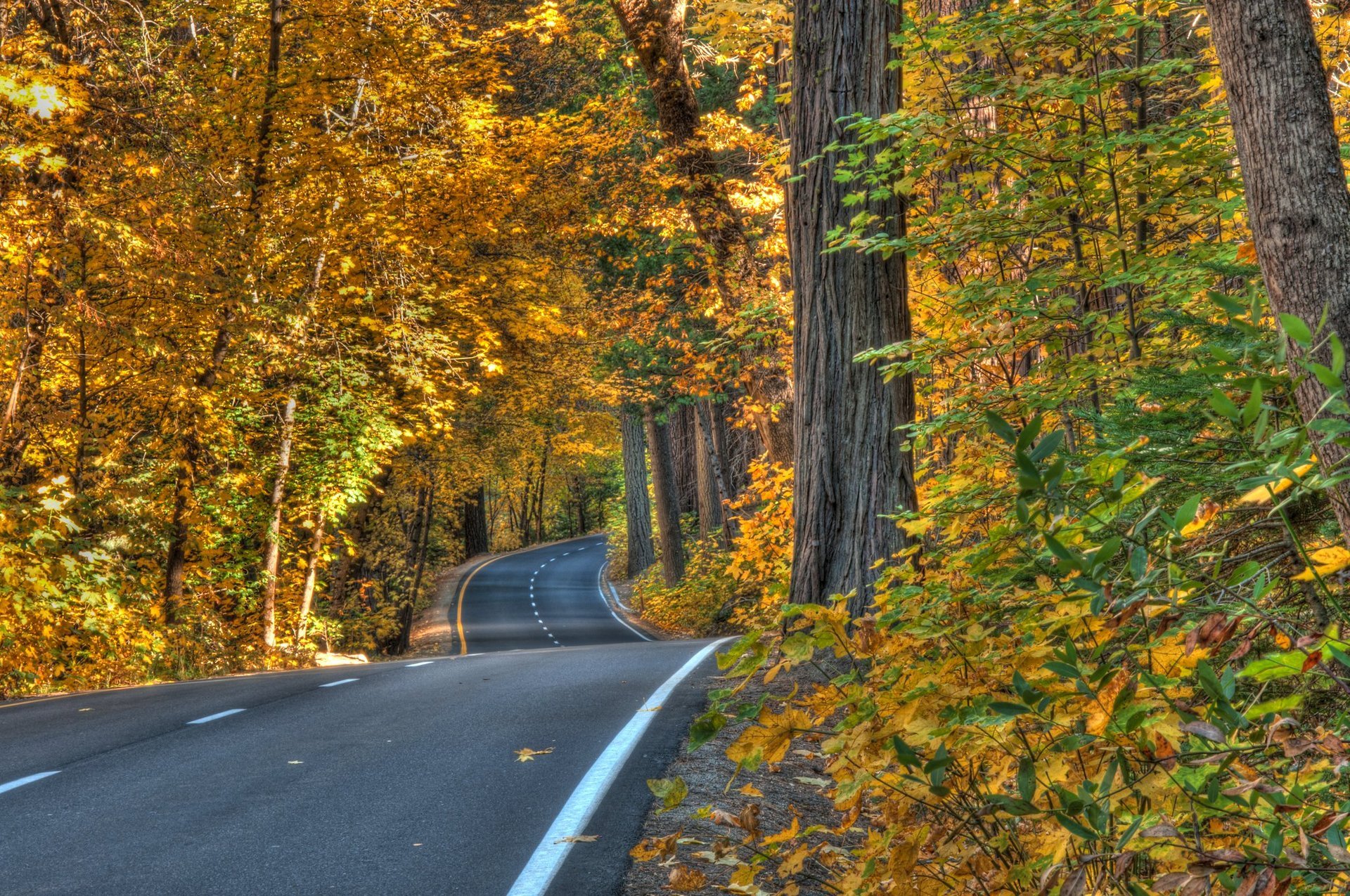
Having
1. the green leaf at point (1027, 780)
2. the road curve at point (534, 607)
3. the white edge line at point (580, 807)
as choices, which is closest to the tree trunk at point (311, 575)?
the road curve at point (534, 607)

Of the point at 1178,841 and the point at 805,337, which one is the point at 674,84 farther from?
the point at 1178,841

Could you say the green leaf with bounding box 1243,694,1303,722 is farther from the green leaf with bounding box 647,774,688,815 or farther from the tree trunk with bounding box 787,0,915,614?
the tree trunk with bounding box 787,0,915,614

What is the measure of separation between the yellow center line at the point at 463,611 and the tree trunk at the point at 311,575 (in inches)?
181

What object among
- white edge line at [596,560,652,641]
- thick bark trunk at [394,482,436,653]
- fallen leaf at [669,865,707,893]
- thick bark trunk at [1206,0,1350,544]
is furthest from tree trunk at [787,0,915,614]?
thick bark trunk at [394,482,436,653]

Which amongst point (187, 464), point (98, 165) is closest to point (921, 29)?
point (98, 165)

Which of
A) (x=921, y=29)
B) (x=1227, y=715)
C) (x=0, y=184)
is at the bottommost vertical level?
(x=1227, y=715)

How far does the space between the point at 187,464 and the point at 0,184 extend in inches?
167

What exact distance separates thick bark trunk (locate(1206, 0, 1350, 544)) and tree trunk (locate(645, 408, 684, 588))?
23.6m

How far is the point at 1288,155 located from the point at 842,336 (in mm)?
3879

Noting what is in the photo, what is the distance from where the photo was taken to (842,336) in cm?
730

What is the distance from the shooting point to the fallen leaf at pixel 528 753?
649 centimetres

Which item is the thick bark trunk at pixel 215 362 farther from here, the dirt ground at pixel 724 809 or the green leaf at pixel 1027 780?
the green leaf at pixel 1027 780

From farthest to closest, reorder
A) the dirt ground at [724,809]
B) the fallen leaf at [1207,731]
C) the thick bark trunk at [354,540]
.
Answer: the thick bark trunk at [354,540] < the dirt ground at [724,809] < the fallen leaf at [1207,731]

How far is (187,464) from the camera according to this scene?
13.9m
